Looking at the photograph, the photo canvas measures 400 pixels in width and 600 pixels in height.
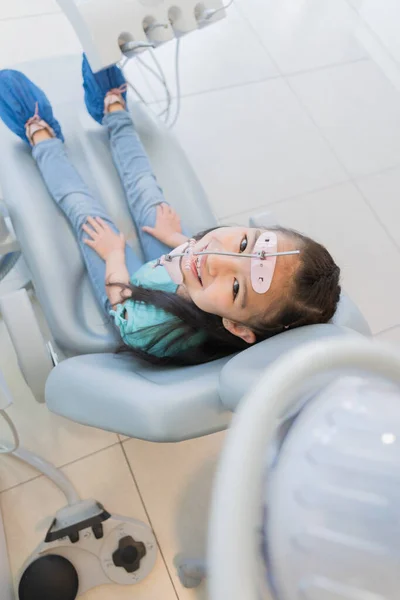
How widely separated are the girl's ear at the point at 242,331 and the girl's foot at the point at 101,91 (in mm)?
588

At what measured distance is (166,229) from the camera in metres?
1.04

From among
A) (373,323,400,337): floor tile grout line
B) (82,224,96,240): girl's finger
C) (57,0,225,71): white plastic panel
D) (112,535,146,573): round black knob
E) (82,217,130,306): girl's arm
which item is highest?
(57,0,225,71): white plastic panel

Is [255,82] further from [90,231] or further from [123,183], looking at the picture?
[90,231]

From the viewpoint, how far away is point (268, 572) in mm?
266

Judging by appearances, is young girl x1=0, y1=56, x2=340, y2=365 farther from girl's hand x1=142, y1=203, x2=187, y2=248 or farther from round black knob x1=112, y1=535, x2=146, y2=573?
round black knob x1=112, y1=535, x2=146, y2=573

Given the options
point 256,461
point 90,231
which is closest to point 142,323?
point 90,231

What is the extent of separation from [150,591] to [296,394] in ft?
3.06

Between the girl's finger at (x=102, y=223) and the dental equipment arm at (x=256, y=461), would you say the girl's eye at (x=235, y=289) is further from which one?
the dental equipment arm at (x=256, y=461)

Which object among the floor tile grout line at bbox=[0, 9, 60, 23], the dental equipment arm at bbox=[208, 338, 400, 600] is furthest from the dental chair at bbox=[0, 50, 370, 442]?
the floor tile grout line at bbox=[0, 9, 60, 23]

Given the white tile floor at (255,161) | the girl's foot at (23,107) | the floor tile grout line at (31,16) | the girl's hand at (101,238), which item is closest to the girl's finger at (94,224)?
the girl's hand at (101,238)

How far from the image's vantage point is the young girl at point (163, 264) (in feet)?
2.61

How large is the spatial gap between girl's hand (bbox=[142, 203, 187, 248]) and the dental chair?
0.06m

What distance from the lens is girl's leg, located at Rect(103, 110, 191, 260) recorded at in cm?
106

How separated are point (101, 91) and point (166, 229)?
35 centimetres
